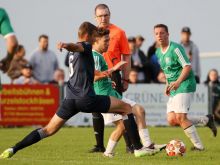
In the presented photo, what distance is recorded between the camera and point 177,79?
16.8 meters

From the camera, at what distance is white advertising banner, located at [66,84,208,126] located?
2666 cm

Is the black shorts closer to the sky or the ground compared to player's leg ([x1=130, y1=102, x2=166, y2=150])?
closer to the sky

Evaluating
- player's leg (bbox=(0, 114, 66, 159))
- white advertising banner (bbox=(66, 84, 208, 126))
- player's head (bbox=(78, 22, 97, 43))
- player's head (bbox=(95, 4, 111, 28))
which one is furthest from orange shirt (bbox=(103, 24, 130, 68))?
white advertising banner (bbox=(66, 84, 208, 126))

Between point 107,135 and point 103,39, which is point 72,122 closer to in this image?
point 107,135

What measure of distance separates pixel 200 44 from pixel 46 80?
35.8ft

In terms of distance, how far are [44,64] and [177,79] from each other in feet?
36.6

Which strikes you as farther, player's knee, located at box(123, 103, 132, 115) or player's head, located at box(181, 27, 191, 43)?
player's head, located at box(181, 27, 191, 43)

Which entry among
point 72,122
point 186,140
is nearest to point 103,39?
point 186,140

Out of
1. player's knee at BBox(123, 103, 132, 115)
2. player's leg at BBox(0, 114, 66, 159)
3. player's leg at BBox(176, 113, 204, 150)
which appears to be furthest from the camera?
player's leg at BBox(176, 113, 204, 150)

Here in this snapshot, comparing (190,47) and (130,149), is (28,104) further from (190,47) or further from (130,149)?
(130,149)

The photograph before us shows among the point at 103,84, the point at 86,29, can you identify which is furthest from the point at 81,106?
the point at 103,84

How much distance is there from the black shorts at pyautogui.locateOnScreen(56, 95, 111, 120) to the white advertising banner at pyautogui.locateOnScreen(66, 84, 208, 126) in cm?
1248

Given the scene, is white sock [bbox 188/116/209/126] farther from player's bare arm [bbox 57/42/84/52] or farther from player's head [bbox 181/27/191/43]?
player's head [bbox 181/27/191/43]

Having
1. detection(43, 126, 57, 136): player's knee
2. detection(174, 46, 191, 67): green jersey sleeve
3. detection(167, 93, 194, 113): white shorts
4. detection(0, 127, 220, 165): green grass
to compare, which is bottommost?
detection(0, 127, 220, 165): green grass
